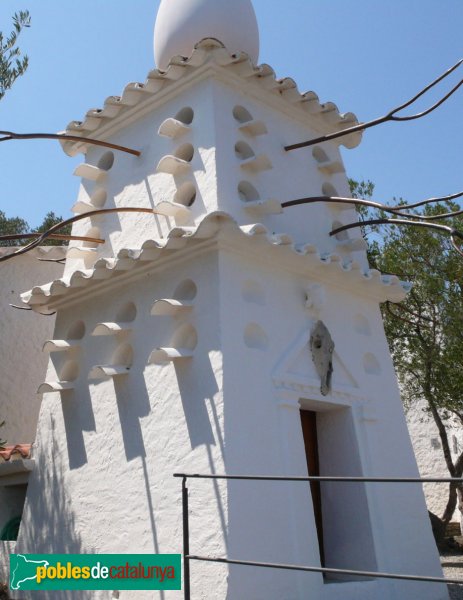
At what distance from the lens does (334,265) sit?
8438mm

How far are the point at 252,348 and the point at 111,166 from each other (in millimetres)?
3819

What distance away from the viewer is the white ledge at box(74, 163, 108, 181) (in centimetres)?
959

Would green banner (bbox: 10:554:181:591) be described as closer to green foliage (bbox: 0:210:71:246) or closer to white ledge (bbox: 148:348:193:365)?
white ledge (bbox: 148:348:193:365)

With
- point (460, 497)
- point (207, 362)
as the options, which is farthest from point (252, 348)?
point (460, 497)

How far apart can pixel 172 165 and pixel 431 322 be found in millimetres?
6632

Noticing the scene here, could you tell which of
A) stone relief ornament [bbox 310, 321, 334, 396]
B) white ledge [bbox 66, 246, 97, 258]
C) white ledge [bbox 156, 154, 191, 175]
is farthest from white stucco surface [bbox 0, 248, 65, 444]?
stone relief ornament [bbox 310, 321, 334, 396]

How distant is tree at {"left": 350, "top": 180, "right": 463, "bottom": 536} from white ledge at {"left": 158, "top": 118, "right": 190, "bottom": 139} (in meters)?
5.37

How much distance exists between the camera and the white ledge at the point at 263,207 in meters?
8.23

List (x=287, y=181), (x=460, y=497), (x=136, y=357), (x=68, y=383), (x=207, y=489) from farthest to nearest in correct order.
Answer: (x=460, y=497) < (x=287, y=181) < (x=68, y=383) < (x=136, y=357) < (x=207, y=489)

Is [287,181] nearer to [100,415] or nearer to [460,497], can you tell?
[100,415]

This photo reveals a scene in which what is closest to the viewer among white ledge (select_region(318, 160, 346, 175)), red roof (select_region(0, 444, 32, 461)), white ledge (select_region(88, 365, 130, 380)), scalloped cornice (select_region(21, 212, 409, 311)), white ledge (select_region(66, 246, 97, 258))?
scalloped cornice (select_region(21, 212, 409, 311))

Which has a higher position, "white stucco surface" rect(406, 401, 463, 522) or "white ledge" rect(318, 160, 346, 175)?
"white ledge" rect(318, 160, 346, 175)

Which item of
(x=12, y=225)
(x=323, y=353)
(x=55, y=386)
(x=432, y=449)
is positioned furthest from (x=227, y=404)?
(x=12, y=225)

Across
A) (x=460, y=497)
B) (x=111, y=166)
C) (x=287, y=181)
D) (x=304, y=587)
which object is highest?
(x=111, y=166)
